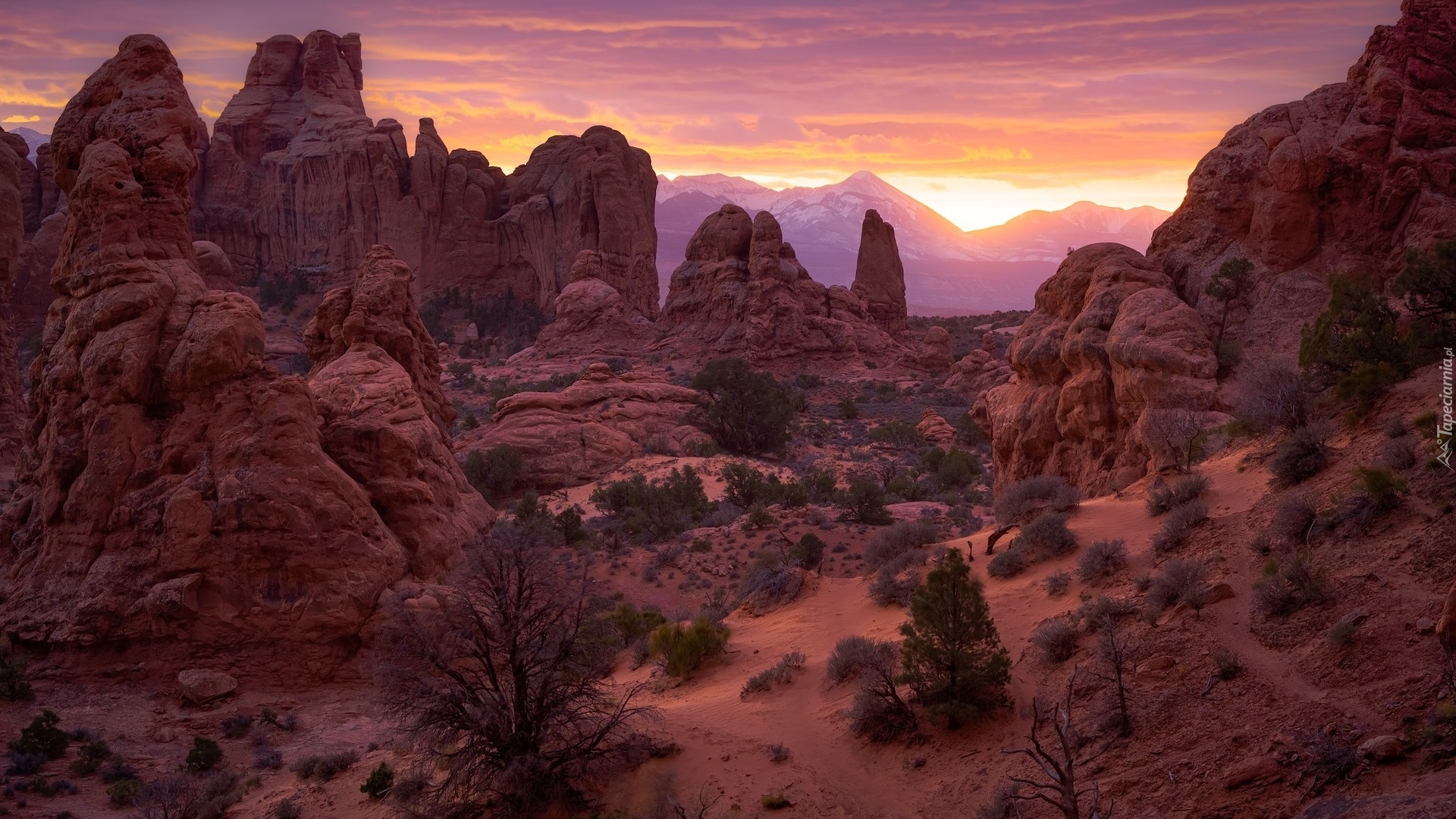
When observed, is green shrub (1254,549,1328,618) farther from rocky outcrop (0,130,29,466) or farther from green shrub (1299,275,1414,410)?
rocky outcrop (0,130,29,466)

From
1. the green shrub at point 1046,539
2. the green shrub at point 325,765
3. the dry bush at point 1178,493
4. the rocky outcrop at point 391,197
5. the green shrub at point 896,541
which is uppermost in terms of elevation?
the rocky outcrop at point 391,197

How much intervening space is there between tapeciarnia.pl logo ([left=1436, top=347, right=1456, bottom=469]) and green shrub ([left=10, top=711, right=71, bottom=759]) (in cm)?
1748

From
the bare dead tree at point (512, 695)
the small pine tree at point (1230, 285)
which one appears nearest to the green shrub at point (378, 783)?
the bare dead tree at point (512, 695)

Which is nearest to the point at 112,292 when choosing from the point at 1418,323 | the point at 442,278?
the point at 1418,323

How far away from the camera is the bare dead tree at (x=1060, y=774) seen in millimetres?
6914

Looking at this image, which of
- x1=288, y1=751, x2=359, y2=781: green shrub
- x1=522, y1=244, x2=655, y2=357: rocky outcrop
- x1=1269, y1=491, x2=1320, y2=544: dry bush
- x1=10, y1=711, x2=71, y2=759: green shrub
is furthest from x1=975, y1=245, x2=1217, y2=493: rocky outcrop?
x1=522, y1=244, x2=655, y2=357: rocky outcrop

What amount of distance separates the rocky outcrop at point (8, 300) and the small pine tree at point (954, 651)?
2963 cm

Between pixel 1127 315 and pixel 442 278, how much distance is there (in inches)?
2620

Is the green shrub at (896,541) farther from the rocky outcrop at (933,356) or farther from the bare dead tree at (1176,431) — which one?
the rocky outcrop at (933,356)

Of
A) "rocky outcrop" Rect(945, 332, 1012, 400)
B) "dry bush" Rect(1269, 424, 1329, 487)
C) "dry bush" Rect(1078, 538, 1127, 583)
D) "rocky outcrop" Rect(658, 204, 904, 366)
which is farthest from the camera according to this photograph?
"rocky outcrop" Rect(658, 204, 904, 366)

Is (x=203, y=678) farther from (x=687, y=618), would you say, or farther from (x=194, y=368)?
(x=687, y=618)

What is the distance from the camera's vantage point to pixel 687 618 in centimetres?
1864

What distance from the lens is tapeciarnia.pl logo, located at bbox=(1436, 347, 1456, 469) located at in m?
Result: 10.5

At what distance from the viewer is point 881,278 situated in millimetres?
70875
